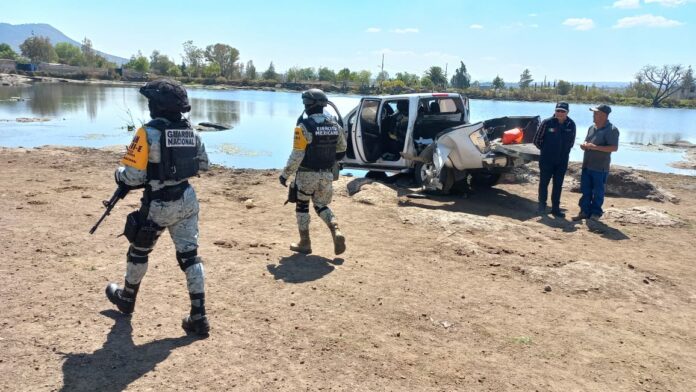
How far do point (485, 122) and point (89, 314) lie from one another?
7457mm

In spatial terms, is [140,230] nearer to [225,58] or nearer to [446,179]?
[446,179]

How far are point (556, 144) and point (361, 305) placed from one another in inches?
196

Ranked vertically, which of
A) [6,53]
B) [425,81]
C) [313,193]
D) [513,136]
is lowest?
[313,193]

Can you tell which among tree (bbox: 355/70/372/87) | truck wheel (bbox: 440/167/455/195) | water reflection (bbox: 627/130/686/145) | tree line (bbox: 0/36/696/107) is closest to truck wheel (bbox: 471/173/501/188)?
truck wheel (bbox: 440/167/455/195)

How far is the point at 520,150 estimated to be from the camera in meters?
8.48

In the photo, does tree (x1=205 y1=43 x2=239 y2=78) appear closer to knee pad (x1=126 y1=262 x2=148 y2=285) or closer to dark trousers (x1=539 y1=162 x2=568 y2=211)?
dark trousers (x1=539 y1=162 x2=568 y2=211)

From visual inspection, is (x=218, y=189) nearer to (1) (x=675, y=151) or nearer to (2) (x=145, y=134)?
(2) (x=145, y=134)

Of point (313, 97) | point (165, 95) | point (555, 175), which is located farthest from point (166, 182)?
point (555, 175)

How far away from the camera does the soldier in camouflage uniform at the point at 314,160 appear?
5.43 meters

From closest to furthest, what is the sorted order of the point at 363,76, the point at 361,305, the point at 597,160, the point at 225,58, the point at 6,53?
the point at 361,305 → the point at 597,160 → the point at 6,53 → the point at 225,58 → the point at 363,76

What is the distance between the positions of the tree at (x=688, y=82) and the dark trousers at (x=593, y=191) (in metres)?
106

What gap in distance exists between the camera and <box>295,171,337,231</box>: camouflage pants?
5562mm

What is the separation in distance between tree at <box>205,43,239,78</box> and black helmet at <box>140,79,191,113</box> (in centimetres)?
10486

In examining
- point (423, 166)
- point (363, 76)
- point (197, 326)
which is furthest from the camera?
point (363, 76)
